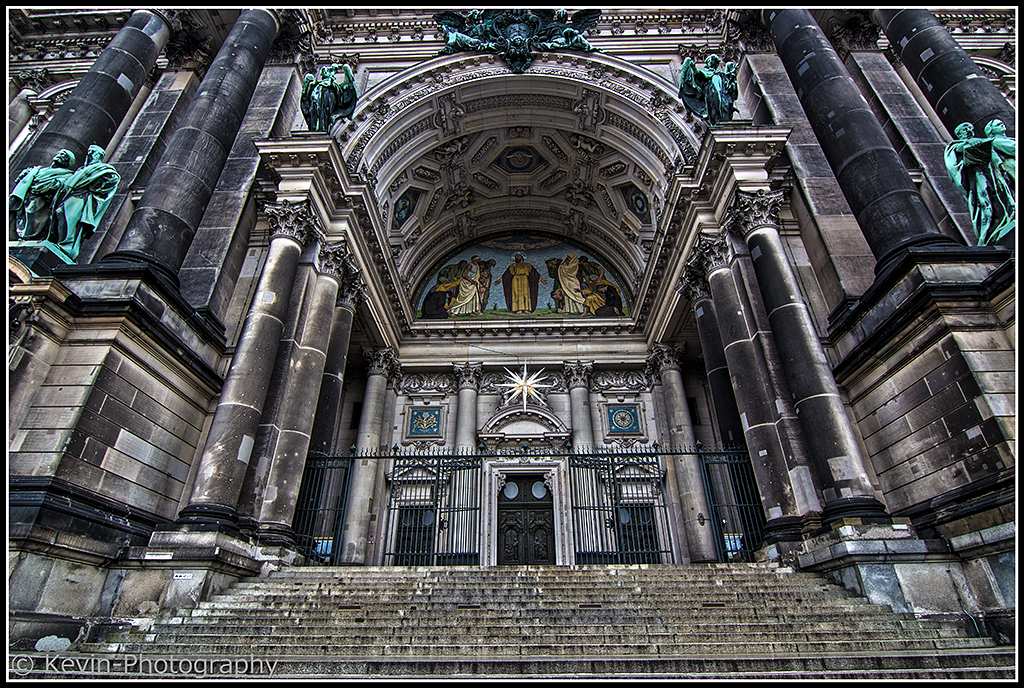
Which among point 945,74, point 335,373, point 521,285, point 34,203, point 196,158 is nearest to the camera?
point 34,203

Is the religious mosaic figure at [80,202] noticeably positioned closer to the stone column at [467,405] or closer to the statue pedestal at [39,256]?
the statue pedestal at [39,256]

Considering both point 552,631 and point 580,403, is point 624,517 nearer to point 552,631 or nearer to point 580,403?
point 580,403

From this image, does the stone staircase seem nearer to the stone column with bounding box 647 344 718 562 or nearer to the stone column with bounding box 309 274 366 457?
the stone column with bounding box 309 274 366 457

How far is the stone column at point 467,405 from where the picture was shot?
49.2ft

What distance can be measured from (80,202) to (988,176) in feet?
51.2

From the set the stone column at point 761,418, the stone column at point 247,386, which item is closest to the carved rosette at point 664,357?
the stone column at point 761,418

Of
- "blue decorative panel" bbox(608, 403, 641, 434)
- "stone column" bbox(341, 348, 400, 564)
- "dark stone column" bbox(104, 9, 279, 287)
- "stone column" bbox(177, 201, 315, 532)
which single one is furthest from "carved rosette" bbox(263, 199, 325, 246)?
"blue decorative panel" bbox(608, 403, 641, 434)

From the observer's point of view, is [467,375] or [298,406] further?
[467,375]

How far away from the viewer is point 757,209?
1038 centimetres

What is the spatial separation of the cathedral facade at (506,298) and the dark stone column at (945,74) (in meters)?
0.09

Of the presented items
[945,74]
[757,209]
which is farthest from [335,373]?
[945,74]

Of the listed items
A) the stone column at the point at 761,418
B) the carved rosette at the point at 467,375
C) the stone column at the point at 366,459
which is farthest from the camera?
the carved rosette at the point at 467,375

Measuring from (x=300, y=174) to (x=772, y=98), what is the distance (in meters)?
11.9

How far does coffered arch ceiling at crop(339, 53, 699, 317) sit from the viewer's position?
1429cm
